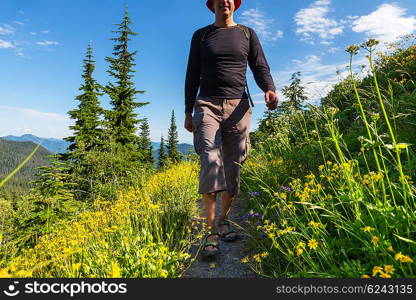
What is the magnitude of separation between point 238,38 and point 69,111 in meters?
25.3

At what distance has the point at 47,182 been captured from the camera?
9062 mm

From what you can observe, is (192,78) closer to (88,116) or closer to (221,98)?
(221,98)

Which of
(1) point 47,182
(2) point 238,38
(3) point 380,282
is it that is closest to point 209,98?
(2) point 238,38

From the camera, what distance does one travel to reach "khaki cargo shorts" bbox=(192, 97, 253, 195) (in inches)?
113

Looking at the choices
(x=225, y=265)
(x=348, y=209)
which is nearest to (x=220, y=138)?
(x=225, y=265)

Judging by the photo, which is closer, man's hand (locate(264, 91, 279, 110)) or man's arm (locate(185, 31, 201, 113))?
man's hand (locate(264, 91, 279, 110))

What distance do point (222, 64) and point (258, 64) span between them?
1.84 feet

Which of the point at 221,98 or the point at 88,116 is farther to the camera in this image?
the point at 88,116

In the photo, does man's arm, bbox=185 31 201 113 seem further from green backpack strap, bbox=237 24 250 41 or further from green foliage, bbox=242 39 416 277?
green foliage, bbox=242 39 416 277

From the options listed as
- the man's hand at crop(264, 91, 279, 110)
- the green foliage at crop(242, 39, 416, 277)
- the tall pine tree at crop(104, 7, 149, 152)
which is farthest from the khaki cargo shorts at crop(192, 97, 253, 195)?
the tall pine tree at crop(104, 7, 149, 152)

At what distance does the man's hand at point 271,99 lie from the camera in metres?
3.12

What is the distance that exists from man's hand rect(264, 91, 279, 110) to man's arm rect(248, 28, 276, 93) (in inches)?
5.5

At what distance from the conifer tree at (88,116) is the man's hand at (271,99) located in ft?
67.9

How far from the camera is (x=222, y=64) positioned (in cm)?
309
